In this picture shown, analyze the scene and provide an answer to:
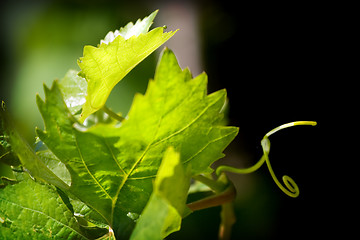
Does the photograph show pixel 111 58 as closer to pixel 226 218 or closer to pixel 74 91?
pixel 74 91

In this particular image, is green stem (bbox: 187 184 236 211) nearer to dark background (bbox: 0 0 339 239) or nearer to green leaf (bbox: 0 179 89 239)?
green leaf (bbox: 0 179 89 239)

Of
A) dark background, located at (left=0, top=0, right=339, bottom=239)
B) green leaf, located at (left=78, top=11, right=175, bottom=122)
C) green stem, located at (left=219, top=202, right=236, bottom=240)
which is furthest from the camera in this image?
dark background, located at (left=0, top=0, right=339, bottom=239)

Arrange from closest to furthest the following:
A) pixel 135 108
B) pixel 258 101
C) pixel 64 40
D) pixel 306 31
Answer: pixel 135 108 < pixel 258 101 < pixel 306 31 < pixel 64 40

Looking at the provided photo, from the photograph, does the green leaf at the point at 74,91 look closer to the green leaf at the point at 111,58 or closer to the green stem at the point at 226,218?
the green leaf at the point at 111,58

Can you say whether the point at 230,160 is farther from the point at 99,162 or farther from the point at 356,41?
the point at 99,162

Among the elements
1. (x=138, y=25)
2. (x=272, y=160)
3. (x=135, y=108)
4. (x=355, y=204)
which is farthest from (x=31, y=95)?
(x=135, y=108)

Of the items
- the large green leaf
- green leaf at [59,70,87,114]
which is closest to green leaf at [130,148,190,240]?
the large green leaf
